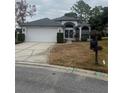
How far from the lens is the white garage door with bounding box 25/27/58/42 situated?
910 inches

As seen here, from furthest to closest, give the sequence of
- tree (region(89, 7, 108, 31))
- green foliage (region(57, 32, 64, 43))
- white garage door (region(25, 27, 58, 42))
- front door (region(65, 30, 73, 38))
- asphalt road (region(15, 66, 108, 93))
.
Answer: front door (region(65, 30, 73, 38)) < white garage door (region(25, 27, 58, 42)) < green foliage (region(57, 32, 64, 43)) < tree (region(89, 7, 108, 31)) < asphalt road (region(15, 66, 108, 93))

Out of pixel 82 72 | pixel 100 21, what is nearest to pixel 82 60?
pixel 82 72

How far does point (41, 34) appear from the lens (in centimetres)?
2325

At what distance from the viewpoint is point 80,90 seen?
14.8 feet

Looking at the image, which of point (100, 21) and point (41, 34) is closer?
point (100, 21)

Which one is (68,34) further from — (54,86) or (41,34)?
(54,86)

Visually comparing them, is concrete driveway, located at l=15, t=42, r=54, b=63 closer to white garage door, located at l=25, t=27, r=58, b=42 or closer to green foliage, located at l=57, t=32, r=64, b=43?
green foliage, located at l=57, t=32, r=64, b=43

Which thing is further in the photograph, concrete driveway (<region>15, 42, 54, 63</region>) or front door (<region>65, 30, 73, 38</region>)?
front door (<region>65, 30, 73, 38</region>)

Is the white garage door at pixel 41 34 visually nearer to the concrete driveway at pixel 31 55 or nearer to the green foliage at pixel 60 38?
the green foliage at pixel 60 38

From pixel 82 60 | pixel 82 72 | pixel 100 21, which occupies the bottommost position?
pixel 82 72

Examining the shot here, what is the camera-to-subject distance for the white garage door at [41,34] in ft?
75.9

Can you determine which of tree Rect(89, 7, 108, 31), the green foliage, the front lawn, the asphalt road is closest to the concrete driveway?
the front lawn

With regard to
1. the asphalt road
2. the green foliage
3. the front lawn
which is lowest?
the asphalt road
